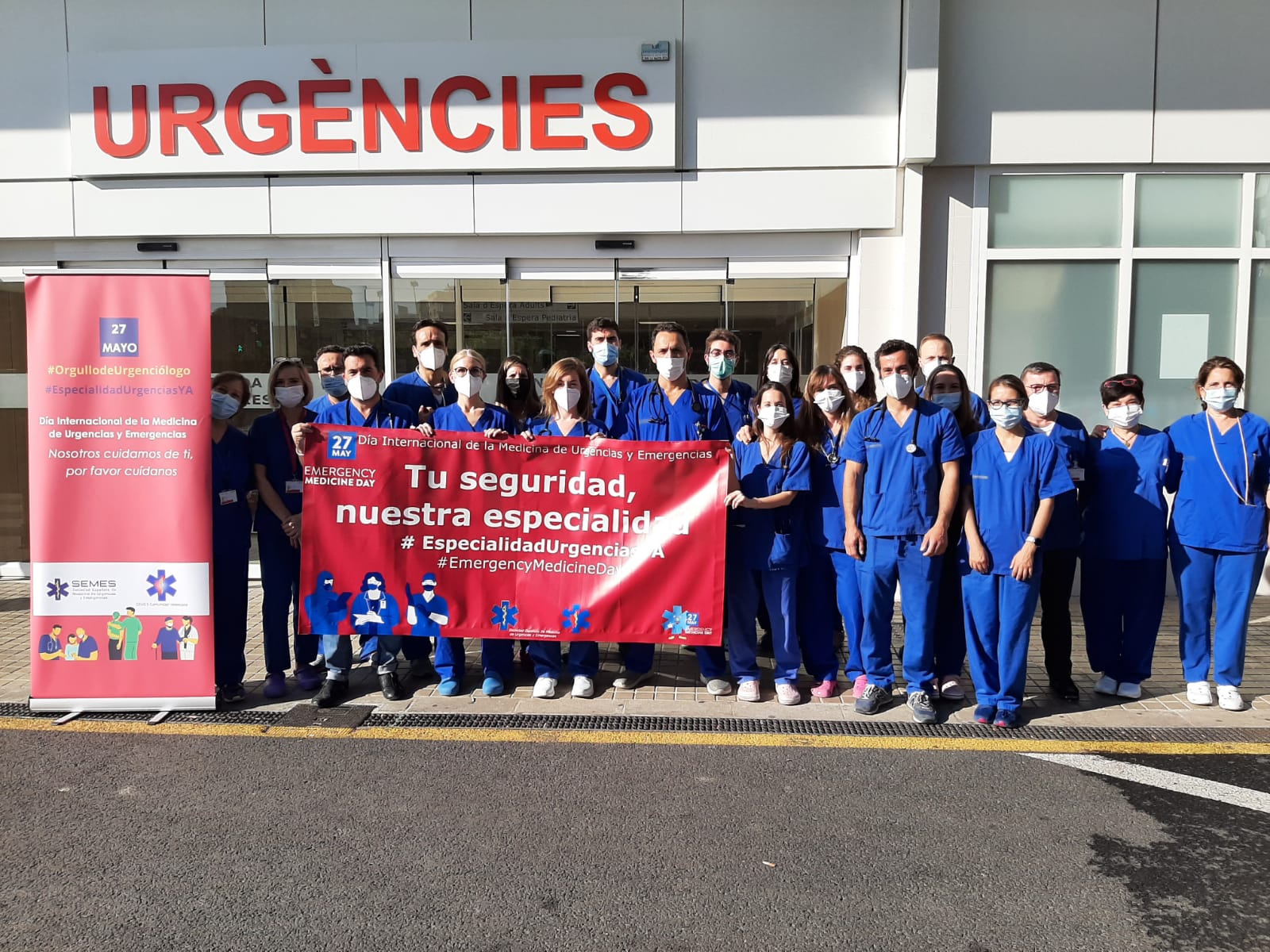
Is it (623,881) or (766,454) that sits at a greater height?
(766,454)

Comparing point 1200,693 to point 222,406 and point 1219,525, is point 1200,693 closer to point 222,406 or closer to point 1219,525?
point 1219,525

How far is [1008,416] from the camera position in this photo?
178 inches

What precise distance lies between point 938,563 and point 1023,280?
425 cm

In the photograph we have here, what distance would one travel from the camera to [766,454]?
4.88 meters

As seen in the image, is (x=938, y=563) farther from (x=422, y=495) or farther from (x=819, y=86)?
(x=819, y=86)

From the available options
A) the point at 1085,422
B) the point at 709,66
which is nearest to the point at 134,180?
the point at 709,66

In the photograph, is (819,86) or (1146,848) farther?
(819,86)

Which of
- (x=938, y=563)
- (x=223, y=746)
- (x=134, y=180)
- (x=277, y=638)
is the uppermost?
(x=134, y=180)

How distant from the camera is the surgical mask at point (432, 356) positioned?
5.64m

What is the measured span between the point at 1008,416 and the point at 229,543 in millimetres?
4177

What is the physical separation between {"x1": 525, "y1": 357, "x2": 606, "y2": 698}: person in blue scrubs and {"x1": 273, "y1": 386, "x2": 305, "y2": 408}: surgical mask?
130cm

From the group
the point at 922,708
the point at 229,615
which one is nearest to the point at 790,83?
the point at 922,708

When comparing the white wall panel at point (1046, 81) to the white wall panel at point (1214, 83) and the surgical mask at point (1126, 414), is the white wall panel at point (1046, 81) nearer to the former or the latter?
the white wall panel at point (1214, 83)

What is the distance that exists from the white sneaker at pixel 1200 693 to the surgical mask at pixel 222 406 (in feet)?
18.0
